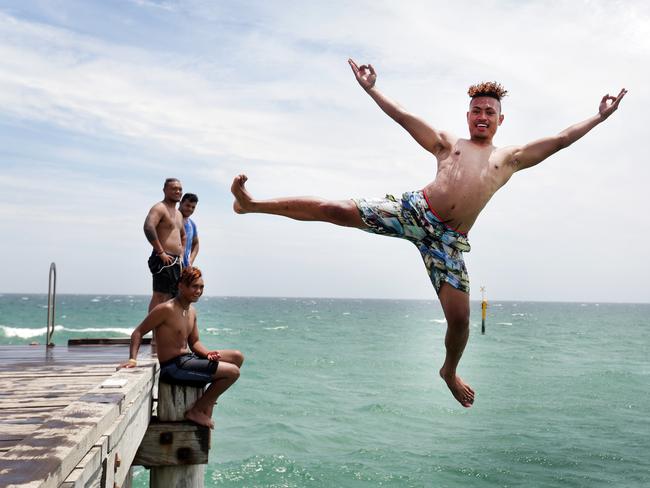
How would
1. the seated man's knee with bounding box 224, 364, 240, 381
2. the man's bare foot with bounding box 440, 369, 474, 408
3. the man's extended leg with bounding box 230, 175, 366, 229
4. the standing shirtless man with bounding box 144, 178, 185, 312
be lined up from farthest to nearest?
the standing shirtless man with bounding box 144, 178, 185, 312 < the seated man's knee with bounding box 224, 364, 240, 381 < the man's bare foot with bounding box 440, 369, 474, 408 < the man's extended leg with bounding box 230, 175, 366, 229

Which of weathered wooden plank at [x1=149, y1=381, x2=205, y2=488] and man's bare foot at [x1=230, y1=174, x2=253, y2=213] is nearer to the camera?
man's bare foot at [x1=230, y1=174, x2=253, y2=213]

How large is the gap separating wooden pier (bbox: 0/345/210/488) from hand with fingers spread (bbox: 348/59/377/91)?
2940 millimetres

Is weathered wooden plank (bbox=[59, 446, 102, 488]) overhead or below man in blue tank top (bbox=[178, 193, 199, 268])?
below

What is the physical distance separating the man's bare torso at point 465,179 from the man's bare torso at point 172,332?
3074mm

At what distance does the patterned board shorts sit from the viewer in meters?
5.26

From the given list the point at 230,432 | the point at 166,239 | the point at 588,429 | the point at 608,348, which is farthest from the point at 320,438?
the point at 608,348

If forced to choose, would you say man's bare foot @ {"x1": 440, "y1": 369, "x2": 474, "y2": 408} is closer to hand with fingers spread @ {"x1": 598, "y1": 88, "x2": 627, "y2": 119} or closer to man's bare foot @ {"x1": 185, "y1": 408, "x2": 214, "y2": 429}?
hand with fingers spread @ {"x1": 598, "y1": 88, "x2": 627, "y2": 119}

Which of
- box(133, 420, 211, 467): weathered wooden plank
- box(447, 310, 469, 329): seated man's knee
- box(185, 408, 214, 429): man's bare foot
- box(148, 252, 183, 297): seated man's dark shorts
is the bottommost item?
box(133, 420, 211, 467): weathered wooden plank

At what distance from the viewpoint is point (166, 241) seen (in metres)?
9.22

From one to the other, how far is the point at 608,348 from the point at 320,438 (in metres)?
41.4

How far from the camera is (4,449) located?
162 inches

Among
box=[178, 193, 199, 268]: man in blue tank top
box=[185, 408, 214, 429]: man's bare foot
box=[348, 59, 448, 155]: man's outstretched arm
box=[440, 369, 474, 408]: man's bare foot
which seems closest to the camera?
box=[348, 59, 448, 155]: man's outstretched arm

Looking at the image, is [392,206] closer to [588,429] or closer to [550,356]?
[588,429]

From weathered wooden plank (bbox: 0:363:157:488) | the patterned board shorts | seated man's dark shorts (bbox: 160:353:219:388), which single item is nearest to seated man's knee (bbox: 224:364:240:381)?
seated man's dark shorts (bbox: 160:353:219:388)
